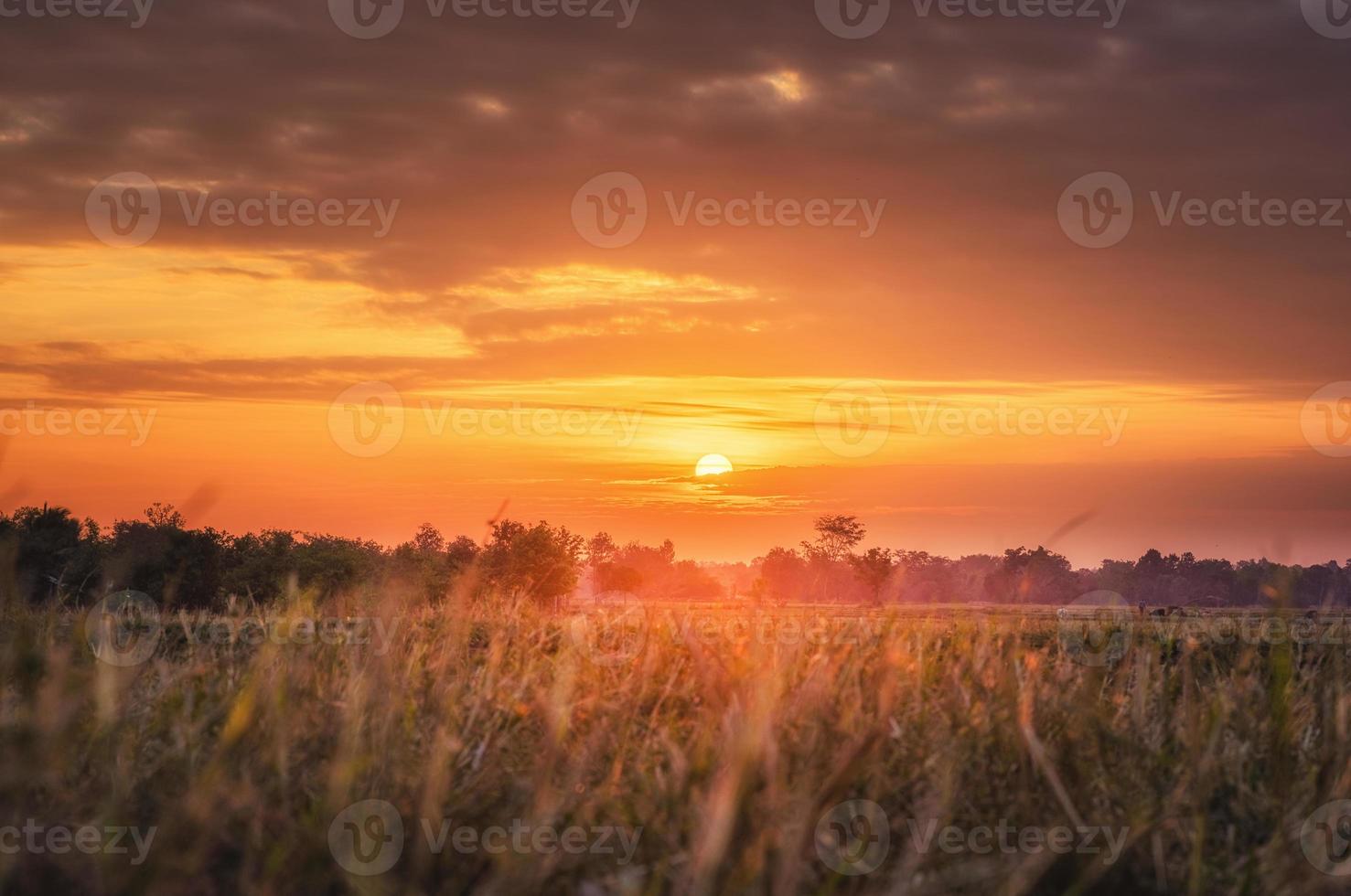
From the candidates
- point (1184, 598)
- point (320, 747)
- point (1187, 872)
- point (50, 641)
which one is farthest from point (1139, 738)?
point (1184, 598)

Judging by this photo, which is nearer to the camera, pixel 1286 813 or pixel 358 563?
pixel 1286 813

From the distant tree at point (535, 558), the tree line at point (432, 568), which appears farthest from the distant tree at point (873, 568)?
the distant tree at point (535, 558)

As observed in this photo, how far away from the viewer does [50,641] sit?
30.2ft

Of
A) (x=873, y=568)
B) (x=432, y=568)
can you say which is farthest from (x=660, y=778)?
(x=873, y=568)

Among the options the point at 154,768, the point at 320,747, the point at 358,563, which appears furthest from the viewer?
the point at 358,563

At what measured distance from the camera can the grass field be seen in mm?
4801

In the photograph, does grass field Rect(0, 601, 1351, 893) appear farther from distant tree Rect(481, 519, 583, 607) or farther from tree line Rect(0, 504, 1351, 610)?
distant tree Rect(481, 519, 583, 607)

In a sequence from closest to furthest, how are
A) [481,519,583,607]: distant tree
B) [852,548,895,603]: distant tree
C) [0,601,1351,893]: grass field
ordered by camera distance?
1. [0,601,1351,893]: grass field
2. [481,519,583,607]: distant tree
3. [852,548,895,603]: distant tree

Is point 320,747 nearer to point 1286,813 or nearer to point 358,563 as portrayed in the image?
point 1286,813

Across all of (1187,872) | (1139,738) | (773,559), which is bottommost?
(1187,872)

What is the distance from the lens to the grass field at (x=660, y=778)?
189 inches

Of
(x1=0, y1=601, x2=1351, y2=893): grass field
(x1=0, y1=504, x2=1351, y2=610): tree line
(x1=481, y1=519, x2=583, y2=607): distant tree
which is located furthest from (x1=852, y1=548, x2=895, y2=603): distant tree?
(x1=0, y1=601, x2=1351, y2=893): grass field

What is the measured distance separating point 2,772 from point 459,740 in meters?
2.11

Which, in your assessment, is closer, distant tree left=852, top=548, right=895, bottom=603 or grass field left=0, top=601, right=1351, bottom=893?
grass field left=0, top=601, right=1351, bottom=893
